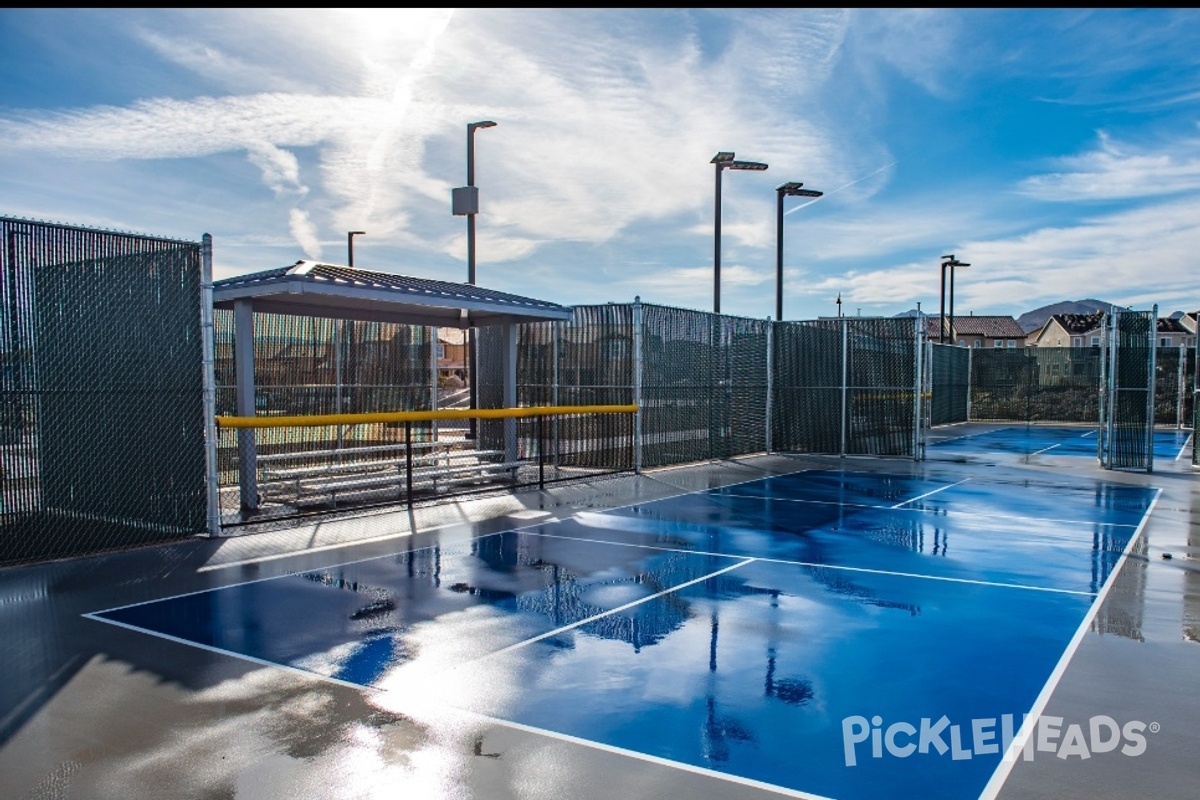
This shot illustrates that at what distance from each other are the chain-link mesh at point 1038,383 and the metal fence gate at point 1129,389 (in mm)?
17501

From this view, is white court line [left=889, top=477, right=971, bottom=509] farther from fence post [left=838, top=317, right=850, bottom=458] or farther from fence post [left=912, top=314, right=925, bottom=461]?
fence post [left=838, top=317, right=850, bottom=458]

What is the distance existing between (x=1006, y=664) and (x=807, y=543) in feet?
14.4

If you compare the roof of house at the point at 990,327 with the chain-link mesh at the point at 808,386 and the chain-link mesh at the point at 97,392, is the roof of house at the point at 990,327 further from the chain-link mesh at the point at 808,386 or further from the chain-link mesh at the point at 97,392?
the chain-link mesh at the point at 97,392

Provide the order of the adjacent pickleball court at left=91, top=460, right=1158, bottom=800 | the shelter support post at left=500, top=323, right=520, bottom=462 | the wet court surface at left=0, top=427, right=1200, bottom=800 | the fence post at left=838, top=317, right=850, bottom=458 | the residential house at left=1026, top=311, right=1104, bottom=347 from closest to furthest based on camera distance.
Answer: the wet court surface at left=0, top=427, right=1200, bottom=800 → the adjacent pickleball court at left=91, top=460, right=1158, bottom=800 → the shelter support post at left=500, top=323, right=520, bottom=462 → the fence post at left=838, top=317, right=850, bottom=458 → the residential house at left=1026, top=311, right=1104, bottom=347

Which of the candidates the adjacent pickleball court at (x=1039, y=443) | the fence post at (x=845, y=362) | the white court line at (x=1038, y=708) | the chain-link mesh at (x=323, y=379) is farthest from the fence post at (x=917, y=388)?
the white court line at (x=1038, y=708)

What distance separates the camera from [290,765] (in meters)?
4.47

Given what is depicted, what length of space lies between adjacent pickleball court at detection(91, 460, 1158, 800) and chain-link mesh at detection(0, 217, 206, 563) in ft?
8.93

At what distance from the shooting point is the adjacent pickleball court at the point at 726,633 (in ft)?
15.7

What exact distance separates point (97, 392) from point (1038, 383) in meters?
35.4

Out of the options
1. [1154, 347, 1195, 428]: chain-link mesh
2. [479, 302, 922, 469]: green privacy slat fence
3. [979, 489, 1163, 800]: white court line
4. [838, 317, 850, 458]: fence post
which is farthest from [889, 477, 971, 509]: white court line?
[1154, 347, 1195, 428]: chain-link mesh

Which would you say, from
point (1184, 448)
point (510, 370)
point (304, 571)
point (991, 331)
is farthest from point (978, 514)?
point (991, 331)

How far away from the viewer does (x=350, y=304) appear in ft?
46.1

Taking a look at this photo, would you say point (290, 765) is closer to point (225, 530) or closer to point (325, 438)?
point (225, 530)

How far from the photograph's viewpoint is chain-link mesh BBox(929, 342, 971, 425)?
3306 centimetres
